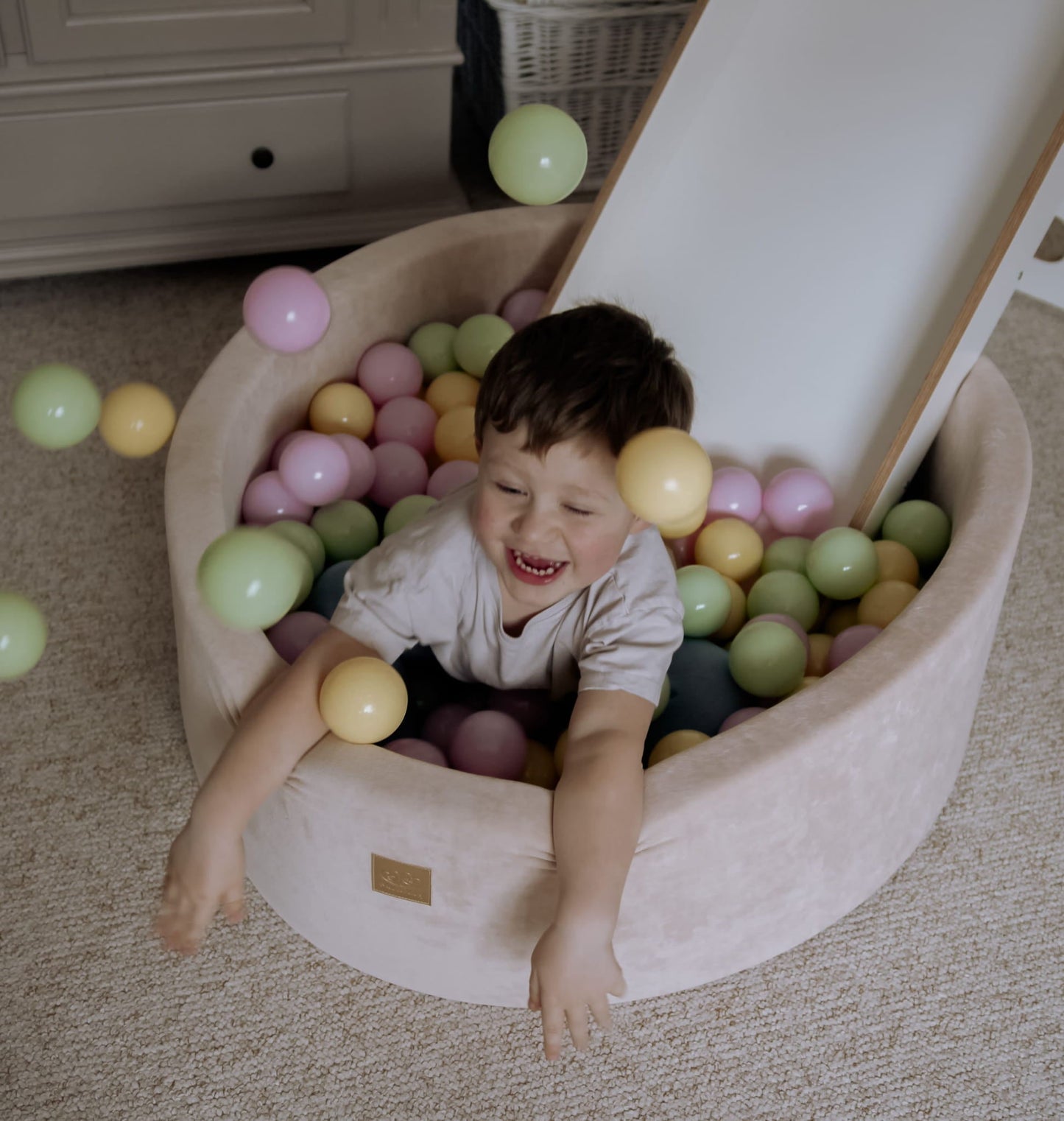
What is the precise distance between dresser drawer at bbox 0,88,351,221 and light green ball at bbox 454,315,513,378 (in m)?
0.46

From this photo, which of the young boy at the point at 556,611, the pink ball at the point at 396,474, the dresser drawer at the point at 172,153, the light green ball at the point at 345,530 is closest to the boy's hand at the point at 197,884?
the young boy at the point at 556,611

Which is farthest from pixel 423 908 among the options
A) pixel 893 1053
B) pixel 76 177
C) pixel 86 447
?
pixel 76 177

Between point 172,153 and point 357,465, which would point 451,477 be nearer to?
point 357,465

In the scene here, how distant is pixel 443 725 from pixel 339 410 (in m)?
0.43

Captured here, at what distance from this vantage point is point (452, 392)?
1.52m

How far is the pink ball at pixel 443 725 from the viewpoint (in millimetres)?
1193

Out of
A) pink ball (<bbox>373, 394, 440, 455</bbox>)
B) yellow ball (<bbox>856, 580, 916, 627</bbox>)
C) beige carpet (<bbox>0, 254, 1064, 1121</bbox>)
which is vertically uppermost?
yellow ball (<bbox>856, 580, 916, 627</bbox>)

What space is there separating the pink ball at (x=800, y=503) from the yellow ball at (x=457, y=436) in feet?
1.08

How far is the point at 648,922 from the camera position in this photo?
103 centimetres

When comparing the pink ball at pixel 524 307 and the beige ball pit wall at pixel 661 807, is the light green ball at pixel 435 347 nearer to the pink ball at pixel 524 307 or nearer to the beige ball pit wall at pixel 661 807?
the pink ball at pixel 524 307

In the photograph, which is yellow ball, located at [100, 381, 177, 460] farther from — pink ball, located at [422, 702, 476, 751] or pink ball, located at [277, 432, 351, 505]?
pink ball, located at [422, 702, 476, 751]

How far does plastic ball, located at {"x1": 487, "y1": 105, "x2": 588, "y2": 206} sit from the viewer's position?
111 centimetres

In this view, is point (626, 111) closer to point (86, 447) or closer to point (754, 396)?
point (754, 396)

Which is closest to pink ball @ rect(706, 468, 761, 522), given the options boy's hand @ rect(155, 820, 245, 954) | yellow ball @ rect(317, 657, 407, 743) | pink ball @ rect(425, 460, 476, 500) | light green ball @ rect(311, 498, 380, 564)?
pink ball @ rect(425, 460, 476, 500)
